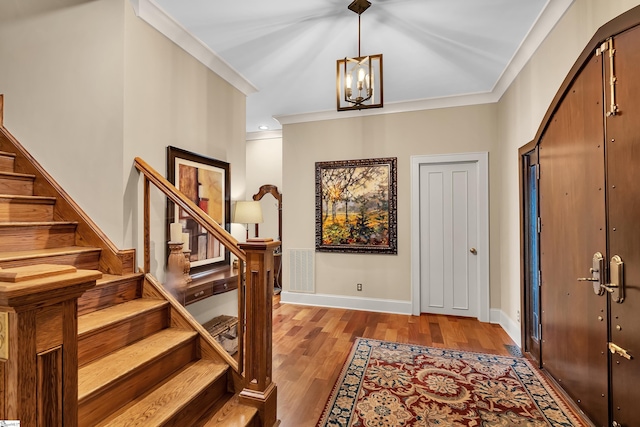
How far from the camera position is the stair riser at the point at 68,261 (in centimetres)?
179

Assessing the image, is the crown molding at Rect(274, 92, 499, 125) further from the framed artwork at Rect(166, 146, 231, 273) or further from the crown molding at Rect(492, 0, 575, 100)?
the framed artwork at Rect(166, 146, 231, 273)

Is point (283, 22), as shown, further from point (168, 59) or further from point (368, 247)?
point (368, 247)

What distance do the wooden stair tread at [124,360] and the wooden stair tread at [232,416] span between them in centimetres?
47

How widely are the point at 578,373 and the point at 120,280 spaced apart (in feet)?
10.4

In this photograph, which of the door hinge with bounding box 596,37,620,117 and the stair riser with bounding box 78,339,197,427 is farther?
the door hinge with bounding box 596,37,620,117

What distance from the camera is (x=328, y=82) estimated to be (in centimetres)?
363

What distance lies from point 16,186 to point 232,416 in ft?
7.74

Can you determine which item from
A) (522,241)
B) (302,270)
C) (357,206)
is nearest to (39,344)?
(522,241)

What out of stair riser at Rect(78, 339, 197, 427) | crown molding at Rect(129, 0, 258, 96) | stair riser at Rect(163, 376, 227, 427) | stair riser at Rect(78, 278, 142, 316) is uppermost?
crown molding at Rect(129, 0, 258, 96)

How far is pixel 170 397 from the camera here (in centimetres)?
168

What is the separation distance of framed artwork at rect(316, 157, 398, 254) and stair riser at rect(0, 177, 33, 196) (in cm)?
314

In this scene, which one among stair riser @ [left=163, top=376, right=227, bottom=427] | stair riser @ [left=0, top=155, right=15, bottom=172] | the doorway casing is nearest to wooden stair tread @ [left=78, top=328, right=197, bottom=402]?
stair riser @ [left=163, top=376, right=227, bottom=427]

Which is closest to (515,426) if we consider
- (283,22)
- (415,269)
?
(415,269)

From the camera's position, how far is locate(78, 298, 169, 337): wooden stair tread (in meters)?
1.71
